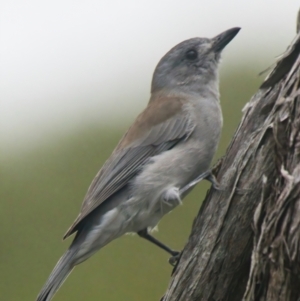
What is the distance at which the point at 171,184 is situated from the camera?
4.62 m

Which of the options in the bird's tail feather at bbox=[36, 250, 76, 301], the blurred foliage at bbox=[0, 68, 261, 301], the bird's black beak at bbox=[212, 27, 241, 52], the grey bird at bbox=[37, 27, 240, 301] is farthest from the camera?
the blurred foliage at bbox=[0, 68, 261, 301]

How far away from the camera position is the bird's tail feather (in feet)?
14.0

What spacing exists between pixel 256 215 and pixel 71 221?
3.16 meters

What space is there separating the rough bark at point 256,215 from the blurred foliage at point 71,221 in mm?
1947

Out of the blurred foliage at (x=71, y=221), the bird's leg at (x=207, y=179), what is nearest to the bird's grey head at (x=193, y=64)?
the blurred foliage at (x=71, y=221)

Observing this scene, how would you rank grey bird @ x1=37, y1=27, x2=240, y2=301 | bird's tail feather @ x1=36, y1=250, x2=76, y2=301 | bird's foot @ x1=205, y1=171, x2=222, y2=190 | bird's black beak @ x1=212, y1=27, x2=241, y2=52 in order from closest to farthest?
1. bird's foot @ x1=205, y1=171, x2=222, y2=190
2. bird's tail feather @ x1=36, y1=250, x2=76, y2=301
3. grey bird @ x1=37, y1=27, x2=240, y2=301
4. bird's black beak @ x1=212, y1=27, x2=241, y2=52

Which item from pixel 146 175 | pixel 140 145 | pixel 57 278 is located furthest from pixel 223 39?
pixel 57 278

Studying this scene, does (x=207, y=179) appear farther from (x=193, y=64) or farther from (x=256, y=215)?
(x=193, y=64)

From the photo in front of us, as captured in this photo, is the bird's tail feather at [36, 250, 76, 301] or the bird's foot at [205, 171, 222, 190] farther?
the bird's tail feather at [36, 250, 76, 301]

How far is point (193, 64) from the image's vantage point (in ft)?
17.9

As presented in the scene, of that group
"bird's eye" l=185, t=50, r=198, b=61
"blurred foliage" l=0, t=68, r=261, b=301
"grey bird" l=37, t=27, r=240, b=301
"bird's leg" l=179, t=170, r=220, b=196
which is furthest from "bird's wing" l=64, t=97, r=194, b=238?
"blurred foliage" l=0, t=68, r=261, b=301

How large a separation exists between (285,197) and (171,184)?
4.48ft

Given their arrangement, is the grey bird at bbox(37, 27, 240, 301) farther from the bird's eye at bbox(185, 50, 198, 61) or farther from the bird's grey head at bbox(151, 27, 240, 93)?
the bird's eye at bbox(185, 50, 198, 61)

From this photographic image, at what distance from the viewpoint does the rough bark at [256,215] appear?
3340mm
